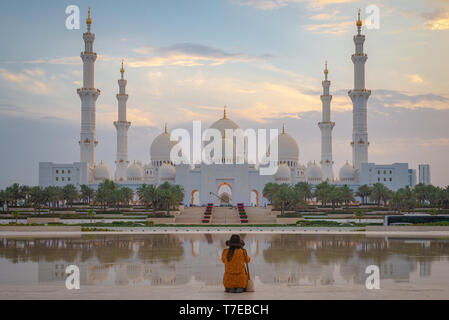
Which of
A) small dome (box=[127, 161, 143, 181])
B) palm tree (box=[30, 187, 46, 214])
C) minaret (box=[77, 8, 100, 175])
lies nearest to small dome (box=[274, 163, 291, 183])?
small dome (box=[127, 161, 143, 181])

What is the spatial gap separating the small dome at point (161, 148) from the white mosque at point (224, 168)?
2.21 m

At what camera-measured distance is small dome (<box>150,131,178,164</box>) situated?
74.2 metres

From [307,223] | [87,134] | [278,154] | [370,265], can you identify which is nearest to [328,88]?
[278,154]

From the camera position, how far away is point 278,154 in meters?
73.0

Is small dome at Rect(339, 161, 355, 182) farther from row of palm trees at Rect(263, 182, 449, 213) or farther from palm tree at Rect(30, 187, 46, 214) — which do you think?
palm tree at Rect(30, 187, 46, 214)

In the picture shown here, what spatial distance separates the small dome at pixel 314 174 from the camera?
72.2 meters

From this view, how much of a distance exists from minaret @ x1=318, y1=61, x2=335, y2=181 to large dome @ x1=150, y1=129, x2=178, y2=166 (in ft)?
65.0

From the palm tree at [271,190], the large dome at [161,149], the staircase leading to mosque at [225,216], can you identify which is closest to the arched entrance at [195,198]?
the large dome at [161,149]

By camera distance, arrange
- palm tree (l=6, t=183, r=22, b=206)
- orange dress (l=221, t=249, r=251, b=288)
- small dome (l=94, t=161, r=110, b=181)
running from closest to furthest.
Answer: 1. orange dress (l=221, t=249, r=251, b=288)
2. palm tree (l=6, t=183, r=22, b=206)
3. small dome (l=94, t=161, r=110, b=181)

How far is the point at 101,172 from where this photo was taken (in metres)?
69.9

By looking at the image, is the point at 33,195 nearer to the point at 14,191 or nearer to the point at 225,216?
the point at 14,191

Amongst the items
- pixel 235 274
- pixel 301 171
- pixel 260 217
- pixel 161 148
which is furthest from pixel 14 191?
pixel 235 274
